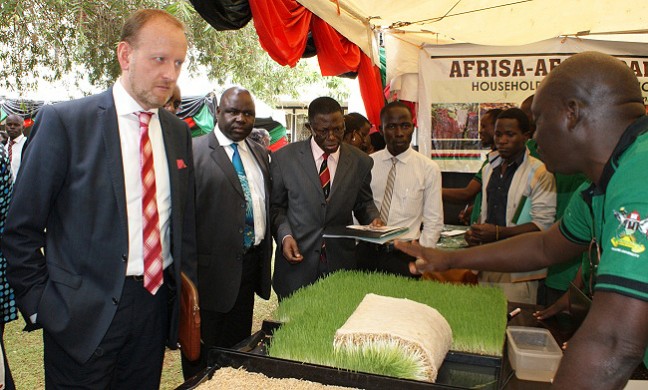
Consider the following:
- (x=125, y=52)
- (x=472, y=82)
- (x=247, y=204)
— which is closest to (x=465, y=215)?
(x=472, y=82)

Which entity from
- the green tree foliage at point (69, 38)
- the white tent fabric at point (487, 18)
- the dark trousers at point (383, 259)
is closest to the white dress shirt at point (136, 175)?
the dark trousers at point (383, 259)

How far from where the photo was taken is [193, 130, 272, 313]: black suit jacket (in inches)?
126

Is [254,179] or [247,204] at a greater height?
[254,179]

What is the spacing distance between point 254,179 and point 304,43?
1.19 m

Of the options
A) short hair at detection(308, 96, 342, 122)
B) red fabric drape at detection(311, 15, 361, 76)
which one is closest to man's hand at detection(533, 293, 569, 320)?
short hair at detection(308, 96, 342, 122)

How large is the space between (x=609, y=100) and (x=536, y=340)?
3.38 feet

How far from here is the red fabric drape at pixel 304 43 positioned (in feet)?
11.4

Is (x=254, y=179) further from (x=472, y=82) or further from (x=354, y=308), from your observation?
(x=472, y=82)

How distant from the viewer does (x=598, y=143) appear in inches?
55.8

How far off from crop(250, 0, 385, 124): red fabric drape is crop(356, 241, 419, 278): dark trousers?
1.51 meters

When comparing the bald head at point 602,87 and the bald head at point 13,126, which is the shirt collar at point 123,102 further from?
the bald head at point 13,126

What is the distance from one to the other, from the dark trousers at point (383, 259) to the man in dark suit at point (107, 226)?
195 centimetres

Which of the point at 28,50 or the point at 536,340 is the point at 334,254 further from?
the point at 28,50

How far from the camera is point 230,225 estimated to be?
3.21 metres
